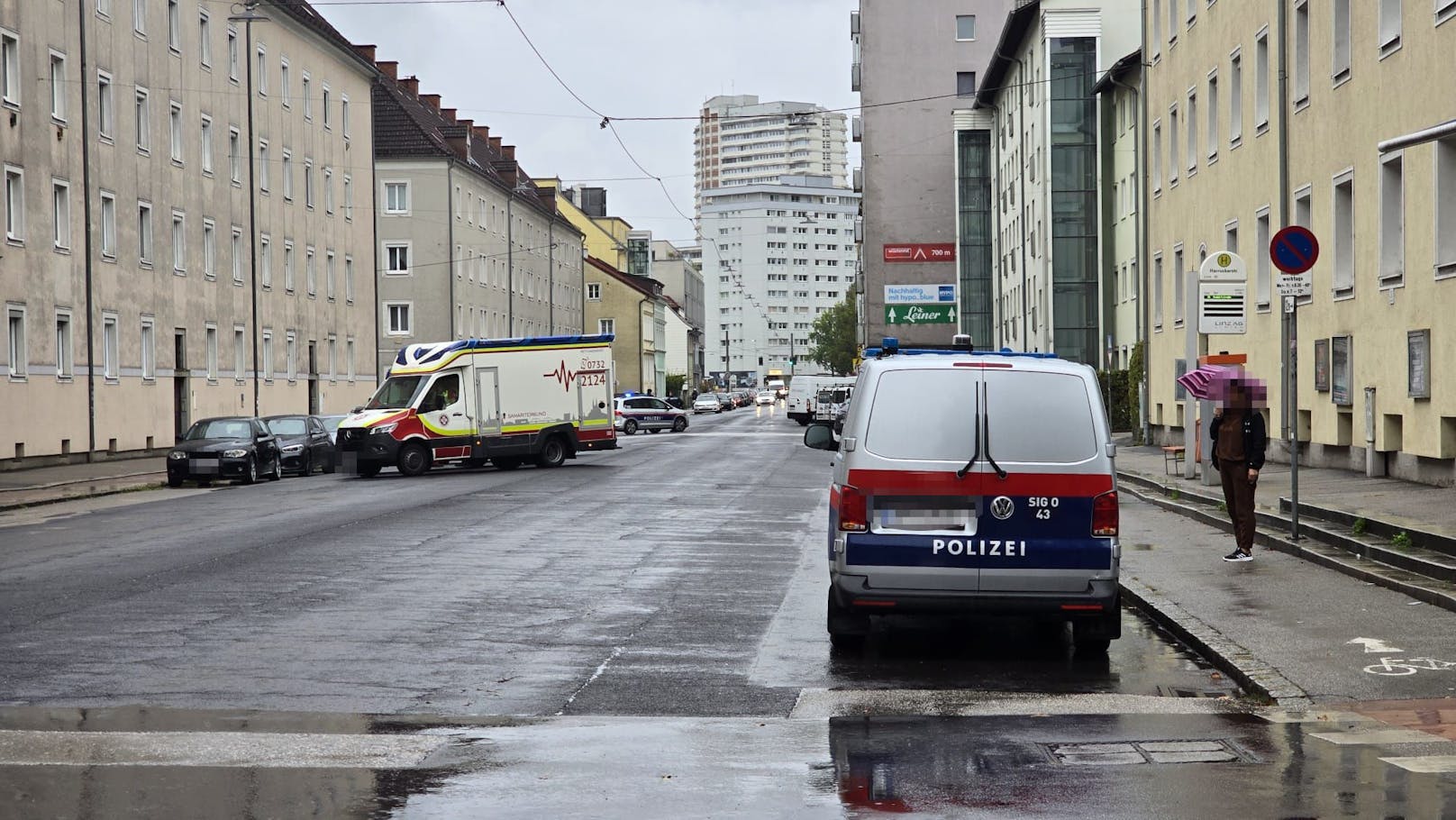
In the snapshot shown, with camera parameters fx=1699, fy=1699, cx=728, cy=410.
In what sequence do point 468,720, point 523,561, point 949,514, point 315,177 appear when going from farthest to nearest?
point 315,177
point 523,561
point 949,514
point 468,720

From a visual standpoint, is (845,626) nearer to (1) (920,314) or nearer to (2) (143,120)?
(2) (143,120)

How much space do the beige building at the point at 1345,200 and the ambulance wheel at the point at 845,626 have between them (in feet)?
17.7

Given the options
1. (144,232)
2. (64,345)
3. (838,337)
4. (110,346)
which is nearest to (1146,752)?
(64,345)

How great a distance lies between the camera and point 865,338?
342 feet

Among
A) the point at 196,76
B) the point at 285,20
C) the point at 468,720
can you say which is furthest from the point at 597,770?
the point at 285,20

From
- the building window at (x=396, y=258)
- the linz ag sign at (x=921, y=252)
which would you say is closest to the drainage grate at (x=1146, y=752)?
the building window at (x=396, y=258)

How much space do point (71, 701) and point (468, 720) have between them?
2.11 m

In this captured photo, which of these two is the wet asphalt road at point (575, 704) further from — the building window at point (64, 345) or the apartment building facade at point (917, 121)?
the apartment building facade at point (917, 121)

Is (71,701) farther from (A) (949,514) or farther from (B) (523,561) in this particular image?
(B) (523,561)

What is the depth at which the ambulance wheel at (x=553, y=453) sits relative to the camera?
37750mm

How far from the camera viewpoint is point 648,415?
76500 millimetres

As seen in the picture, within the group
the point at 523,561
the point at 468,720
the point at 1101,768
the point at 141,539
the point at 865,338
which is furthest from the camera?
the point at 865,338

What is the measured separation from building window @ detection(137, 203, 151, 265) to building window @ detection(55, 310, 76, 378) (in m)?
4.80

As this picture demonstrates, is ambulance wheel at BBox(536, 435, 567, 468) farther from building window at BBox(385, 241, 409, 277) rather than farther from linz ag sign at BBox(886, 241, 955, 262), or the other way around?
linz ag sign at BBox(886, 241, 955, 262)
